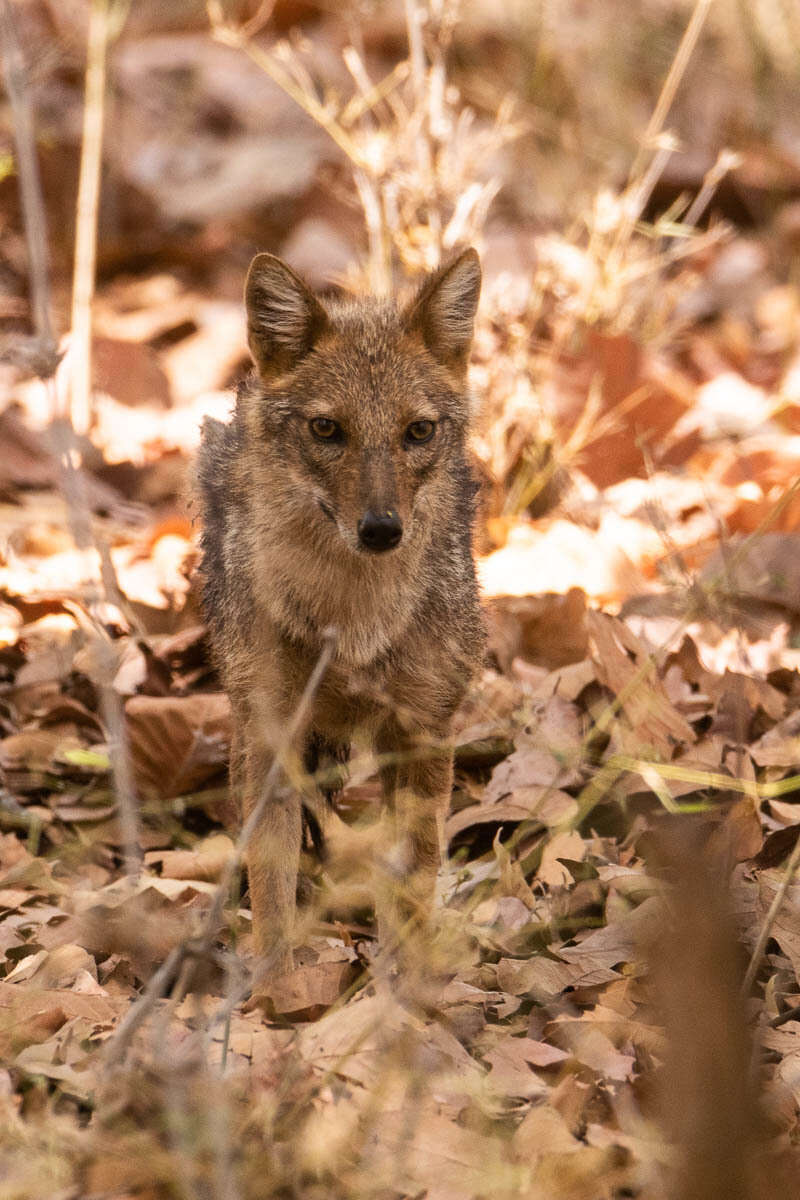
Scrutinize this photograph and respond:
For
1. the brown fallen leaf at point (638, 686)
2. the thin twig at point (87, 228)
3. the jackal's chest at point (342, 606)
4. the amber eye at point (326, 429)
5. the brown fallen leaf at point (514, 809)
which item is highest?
the thin twig at point (87, 228)

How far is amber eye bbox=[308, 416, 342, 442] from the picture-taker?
4.48 m

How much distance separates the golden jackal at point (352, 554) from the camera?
4.39 m

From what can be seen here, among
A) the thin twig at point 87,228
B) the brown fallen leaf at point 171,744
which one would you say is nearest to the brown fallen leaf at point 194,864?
the brown fallen leaf at point 171,744

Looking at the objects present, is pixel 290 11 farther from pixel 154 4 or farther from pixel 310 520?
pixel 310 520

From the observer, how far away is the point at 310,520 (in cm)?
454

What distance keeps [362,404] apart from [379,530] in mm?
489

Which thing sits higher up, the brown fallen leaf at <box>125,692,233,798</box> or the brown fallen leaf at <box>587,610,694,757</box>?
the brown fallen leaf at <box>587,610,694,757</box>

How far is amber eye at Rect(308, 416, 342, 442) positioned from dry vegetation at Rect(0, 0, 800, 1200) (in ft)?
2.38

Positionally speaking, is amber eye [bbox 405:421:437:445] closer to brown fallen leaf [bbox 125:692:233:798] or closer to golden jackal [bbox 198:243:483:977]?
golden jackal [bbox 198:243:483:977]

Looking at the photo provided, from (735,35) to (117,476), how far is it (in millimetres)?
6610

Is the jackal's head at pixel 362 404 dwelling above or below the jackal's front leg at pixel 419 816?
above

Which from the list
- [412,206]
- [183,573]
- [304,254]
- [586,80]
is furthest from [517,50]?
[183,573]

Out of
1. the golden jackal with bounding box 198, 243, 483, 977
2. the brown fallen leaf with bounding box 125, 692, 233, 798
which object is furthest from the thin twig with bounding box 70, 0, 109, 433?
the golden jackal with bounding box 198, 243, 483, 977

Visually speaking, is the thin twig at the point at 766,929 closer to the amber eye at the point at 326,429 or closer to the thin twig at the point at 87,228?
the amber eye at the point at 326,429
